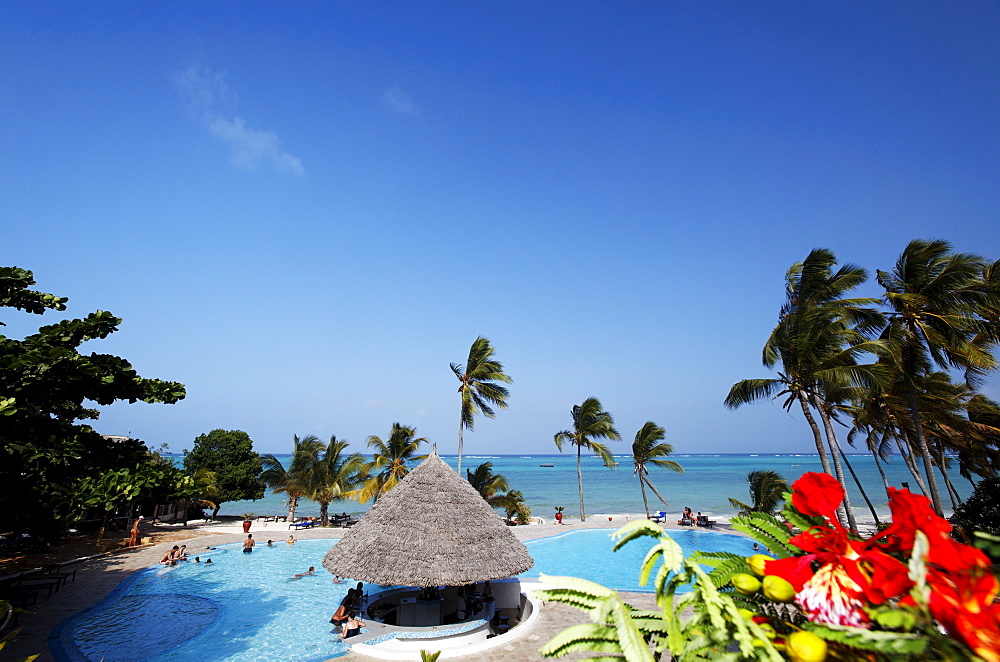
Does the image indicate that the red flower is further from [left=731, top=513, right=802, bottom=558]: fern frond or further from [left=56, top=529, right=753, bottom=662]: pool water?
[left=56, top=529, right=753, bottom=662]: pool water

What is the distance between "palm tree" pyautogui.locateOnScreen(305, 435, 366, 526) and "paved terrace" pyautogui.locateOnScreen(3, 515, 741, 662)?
7.99 feet

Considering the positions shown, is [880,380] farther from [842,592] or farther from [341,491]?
[341,491]

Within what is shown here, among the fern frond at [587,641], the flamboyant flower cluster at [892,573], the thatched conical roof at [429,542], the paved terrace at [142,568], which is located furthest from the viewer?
the thatched conical roof at [429,542]

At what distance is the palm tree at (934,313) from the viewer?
14.4 m

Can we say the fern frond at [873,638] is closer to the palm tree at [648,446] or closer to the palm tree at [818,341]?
the palm tree at [818,341]

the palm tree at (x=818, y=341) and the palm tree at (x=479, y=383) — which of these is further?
the palm tree at (x=479, y=383)

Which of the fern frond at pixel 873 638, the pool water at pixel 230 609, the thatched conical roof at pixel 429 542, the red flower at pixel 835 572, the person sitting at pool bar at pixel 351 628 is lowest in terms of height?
the pool water at pixel 230 609

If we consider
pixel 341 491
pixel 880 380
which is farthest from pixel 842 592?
pixel 341 491

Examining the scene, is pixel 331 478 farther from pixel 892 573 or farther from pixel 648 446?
pixel 892 573

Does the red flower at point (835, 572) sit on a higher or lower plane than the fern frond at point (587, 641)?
higher

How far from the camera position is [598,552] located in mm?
22594

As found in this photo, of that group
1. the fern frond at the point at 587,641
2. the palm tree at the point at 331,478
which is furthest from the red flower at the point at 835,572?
the palm tree at the point at 331,478

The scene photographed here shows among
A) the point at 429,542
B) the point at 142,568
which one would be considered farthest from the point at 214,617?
the point at 429,542

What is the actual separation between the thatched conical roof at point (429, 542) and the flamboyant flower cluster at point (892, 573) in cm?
1019
